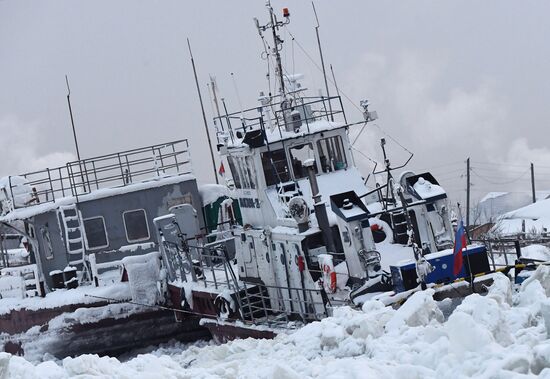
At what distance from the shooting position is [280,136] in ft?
74.4

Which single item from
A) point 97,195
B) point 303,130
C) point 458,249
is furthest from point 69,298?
point 458,249

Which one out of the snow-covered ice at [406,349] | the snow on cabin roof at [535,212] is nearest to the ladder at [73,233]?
the snow-covered ice at [406,349]

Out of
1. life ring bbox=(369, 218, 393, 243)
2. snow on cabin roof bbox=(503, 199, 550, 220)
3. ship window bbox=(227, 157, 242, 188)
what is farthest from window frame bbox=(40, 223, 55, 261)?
snow on cabin roof bbox=(503, 199, 550, 220)

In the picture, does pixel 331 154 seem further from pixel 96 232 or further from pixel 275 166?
pixel 96 232

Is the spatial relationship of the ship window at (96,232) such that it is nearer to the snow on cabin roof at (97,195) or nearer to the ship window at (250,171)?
the snow on cabin roof at (97,195)

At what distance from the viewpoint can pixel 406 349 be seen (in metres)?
11.3

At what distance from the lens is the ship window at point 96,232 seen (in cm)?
3109

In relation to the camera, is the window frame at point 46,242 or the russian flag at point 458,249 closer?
the russian flag at point 458,249

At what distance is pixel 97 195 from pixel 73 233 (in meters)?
1.31

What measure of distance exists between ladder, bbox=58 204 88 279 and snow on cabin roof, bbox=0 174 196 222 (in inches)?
10.3

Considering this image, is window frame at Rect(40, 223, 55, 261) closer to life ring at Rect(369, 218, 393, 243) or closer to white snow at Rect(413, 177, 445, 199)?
life ring at Rect(369, 218, 393, 243)

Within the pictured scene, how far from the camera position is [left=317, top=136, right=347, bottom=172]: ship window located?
2302 centimetres

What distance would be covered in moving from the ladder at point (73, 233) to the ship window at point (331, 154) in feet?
33.7

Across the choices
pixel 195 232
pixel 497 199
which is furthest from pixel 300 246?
pixel 497 199
